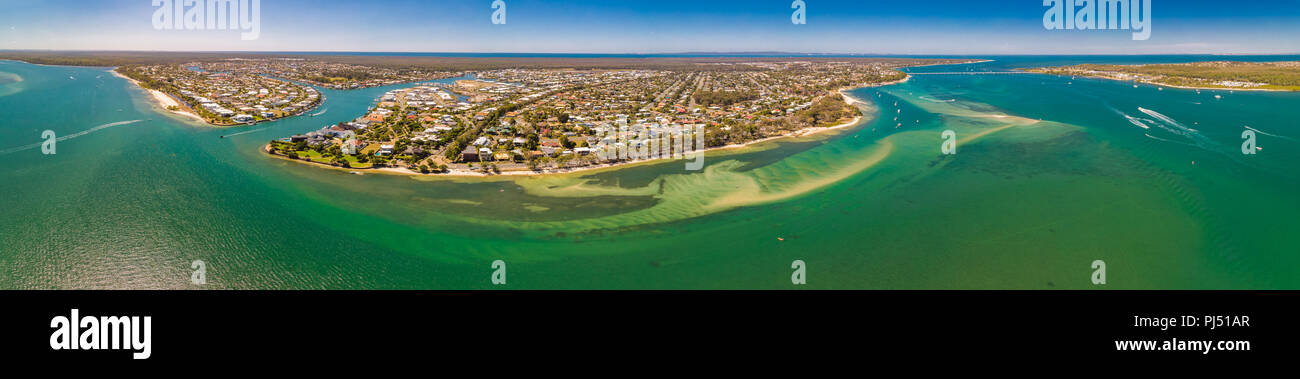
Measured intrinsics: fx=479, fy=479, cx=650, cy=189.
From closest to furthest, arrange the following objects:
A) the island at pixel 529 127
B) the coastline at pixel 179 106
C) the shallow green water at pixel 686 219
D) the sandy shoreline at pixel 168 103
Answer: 1. the shallow green water at pixel 686 219
2. the island at pixel 529 127
3. the coastline at pixel 179 106
4. the sandy shoreline at pixel 168 103

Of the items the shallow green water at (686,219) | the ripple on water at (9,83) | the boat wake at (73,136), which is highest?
the ripple on water at (9,83)

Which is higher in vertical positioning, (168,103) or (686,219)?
(168,103)

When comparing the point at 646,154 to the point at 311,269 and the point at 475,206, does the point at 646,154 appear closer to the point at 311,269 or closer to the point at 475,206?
the point at 475,206

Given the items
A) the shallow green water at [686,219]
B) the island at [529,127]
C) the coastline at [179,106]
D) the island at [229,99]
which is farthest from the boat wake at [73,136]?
the island at [529,127]

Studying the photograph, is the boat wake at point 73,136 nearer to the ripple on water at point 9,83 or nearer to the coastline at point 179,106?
the coastline at point 179,106

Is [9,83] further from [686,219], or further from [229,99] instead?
[686,219]

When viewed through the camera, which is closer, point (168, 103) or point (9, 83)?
point (168, 103)

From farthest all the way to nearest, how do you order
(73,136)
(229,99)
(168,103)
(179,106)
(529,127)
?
1. (229,99)
2. (168,103)
3. (179,106)
4. (529,127)
5. (73,136)

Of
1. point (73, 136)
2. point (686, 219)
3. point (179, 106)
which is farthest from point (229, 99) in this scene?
point (686, 219)
